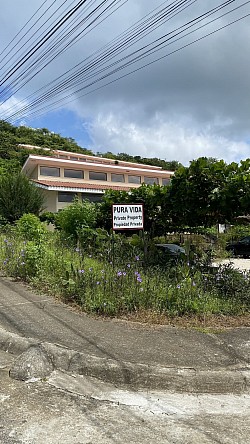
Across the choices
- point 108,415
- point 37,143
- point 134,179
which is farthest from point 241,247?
point 37,143

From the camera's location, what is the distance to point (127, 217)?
8.35 m

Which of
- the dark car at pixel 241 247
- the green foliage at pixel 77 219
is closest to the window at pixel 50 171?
the dark car at pixel 241 247

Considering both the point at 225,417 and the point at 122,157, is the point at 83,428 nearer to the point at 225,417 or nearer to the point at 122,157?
the point at 225,417

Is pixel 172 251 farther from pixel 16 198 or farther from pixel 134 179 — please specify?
pixel 134 179

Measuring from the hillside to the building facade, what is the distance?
1704 cm

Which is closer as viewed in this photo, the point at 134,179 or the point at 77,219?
the point at 77,219

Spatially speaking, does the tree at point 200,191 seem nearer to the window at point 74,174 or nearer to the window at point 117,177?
the window at point 74,174

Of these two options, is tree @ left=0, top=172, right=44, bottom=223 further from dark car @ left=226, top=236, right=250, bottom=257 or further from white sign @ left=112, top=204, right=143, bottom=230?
white sign @ left=112, top=204, right=143, bottom=230

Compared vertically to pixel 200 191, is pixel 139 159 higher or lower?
higher

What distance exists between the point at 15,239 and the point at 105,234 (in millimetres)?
2853

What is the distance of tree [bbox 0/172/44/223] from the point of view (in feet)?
75.4

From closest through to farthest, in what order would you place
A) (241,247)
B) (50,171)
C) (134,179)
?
(241,247) < (50,171) < (134,179)

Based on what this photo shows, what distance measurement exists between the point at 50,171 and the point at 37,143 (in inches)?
1428

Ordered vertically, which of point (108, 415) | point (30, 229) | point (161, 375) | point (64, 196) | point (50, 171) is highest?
point (50, 171)
